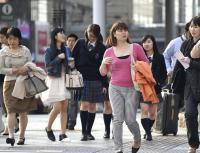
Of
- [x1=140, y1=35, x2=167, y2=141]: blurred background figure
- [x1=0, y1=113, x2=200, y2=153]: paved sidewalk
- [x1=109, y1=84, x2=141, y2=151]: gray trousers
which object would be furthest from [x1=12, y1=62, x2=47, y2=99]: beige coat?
[x1=109, y1=84, x2=141, y2=151]: gray trousers

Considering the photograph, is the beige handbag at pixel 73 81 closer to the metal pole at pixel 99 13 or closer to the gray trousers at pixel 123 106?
the gray trousers at pixel 123 106

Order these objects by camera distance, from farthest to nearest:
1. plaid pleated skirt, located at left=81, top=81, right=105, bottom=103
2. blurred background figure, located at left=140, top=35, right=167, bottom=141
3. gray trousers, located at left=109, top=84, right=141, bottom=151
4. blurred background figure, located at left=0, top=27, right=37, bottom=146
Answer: blurred background figure, located at left=140, top=35, right=167, bottom=141, plaid pleated skirt, located at left=81, top=81, right=105, bottom=103, blurred background figure, located at left=0, top=27, right=37, bottom=146, gray trousers, located at left=109, top=84, right=141, bottom=151

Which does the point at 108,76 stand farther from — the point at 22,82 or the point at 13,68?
the point at 13,68

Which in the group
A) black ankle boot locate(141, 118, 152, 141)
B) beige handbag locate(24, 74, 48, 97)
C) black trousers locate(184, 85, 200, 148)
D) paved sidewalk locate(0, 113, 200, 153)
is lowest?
paved sidewalk locate(0, 113, 200, 153)

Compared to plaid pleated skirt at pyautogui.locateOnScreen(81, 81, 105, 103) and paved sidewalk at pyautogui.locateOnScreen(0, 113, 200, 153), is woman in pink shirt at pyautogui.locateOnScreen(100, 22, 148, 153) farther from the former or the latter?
plaid pleated skirt at pyautogui.locateOnScreen(81, 81, 105, 103)

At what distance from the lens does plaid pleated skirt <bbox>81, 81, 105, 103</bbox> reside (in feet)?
39.0

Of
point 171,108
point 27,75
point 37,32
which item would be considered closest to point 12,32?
point 27,75

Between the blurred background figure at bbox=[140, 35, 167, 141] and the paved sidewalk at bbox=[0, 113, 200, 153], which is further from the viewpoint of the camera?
the blurred background figure at bbox=[140, 35, 167, 141]

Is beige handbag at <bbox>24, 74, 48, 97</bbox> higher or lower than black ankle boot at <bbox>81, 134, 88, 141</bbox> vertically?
higher

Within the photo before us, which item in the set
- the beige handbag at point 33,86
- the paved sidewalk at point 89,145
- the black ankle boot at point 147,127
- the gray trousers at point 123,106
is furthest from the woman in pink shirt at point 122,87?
the black ankle boot at point 147,127

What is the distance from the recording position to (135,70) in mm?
9484

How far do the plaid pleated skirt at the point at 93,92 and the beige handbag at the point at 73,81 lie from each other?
0.17 meters

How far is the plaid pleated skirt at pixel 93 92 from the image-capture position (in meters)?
11.9

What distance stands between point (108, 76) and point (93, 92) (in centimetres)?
124
